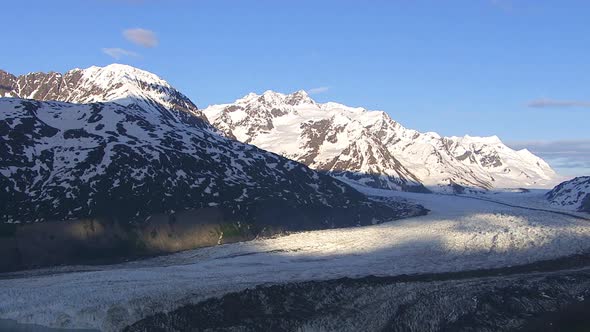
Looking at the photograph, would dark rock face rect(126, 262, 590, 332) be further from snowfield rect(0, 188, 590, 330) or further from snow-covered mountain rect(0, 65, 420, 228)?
snow-covered mountain rect(0, 65, 420, 228)

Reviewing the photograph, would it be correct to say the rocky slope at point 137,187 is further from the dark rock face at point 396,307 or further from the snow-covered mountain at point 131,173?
the dark rock face at point 396,307

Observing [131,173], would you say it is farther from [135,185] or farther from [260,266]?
[260,266]

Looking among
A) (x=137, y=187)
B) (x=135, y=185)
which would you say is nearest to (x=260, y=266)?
(x=137, y=187)

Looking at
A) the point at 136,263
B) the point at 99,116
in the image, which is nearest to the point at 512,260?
the point at 136,263

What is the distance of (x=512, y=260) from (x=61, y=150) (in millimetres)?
74824

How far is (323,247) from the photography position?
87688mm

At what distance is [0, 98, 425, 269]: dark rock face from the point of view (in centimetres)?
9288

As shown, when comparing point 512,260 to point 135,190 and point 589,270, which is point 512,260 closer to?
point 589,270

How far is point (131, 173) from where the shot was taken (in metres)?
110

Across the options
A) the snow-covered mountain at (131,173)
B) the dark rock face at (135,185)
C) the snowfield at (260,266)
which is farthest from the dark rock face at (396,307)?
the snow-covered mountain at (131,173)

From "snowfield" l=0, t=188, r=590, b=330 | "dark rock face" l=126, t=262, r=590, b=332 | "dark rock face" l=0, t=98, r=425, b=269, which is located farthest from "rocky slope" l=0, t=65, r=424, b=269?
"dark rock face" l=126, t=262, r=590, b=332

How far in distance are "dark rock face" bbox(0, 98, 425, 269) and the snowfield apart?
9308mm

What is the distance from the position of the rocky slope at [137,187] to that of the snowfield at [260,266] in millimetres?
9222

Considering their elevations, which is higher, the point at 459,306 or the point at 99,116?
the point at 99,116
